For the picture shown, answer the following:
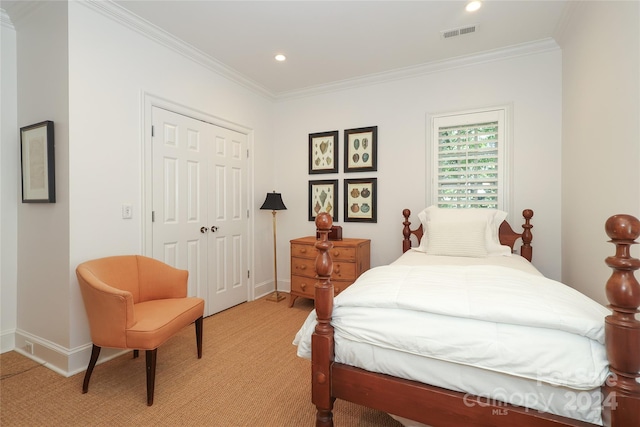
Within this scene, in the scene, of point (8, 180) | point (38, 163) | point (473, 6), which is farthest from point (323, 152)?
point (8, 180)

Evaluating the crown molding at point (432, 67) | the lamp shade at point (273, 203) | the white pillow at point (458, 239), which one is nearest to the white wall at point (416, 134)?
the crown molding at point (432, 67)

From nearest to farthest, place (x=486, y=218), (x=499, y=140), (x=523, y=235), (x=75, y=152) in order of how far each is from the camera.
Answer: (x=75, y=152) → (x=486, y=218) → (x=523, y=235) → (x=499, y=140)

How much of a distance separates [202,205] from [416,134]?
250cm

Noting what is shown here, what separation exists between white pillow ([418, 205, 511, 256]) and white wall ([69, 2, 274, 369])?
271 centimetres

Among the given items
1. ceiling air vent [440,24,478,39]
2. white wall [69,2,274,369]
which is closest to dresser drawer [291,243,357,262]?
white wall [69,2,274,369]

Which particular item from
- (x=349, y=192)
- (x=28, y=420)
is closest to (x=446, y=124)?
(x=349, y=192)

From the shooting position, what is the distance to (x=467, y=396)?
1208 millimetres

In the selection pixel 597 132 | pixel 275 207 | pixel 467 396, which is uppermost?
pixel 597 132

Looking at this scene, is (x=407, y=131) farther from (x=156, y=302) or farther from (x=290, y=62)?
(x=156, y=302)

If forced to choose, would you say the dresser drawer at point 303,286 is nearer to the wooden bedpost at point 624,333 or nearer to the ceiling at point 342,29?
the ceiling at point 342,29

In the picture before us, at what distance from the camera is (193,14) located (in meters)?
2.48

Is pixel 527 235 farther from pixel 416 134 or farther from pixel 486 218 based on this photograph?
pixel 416 134

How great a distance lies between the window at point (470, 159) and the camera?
3107mm

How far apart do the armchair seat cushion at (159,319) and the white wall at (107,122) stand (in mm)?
596
